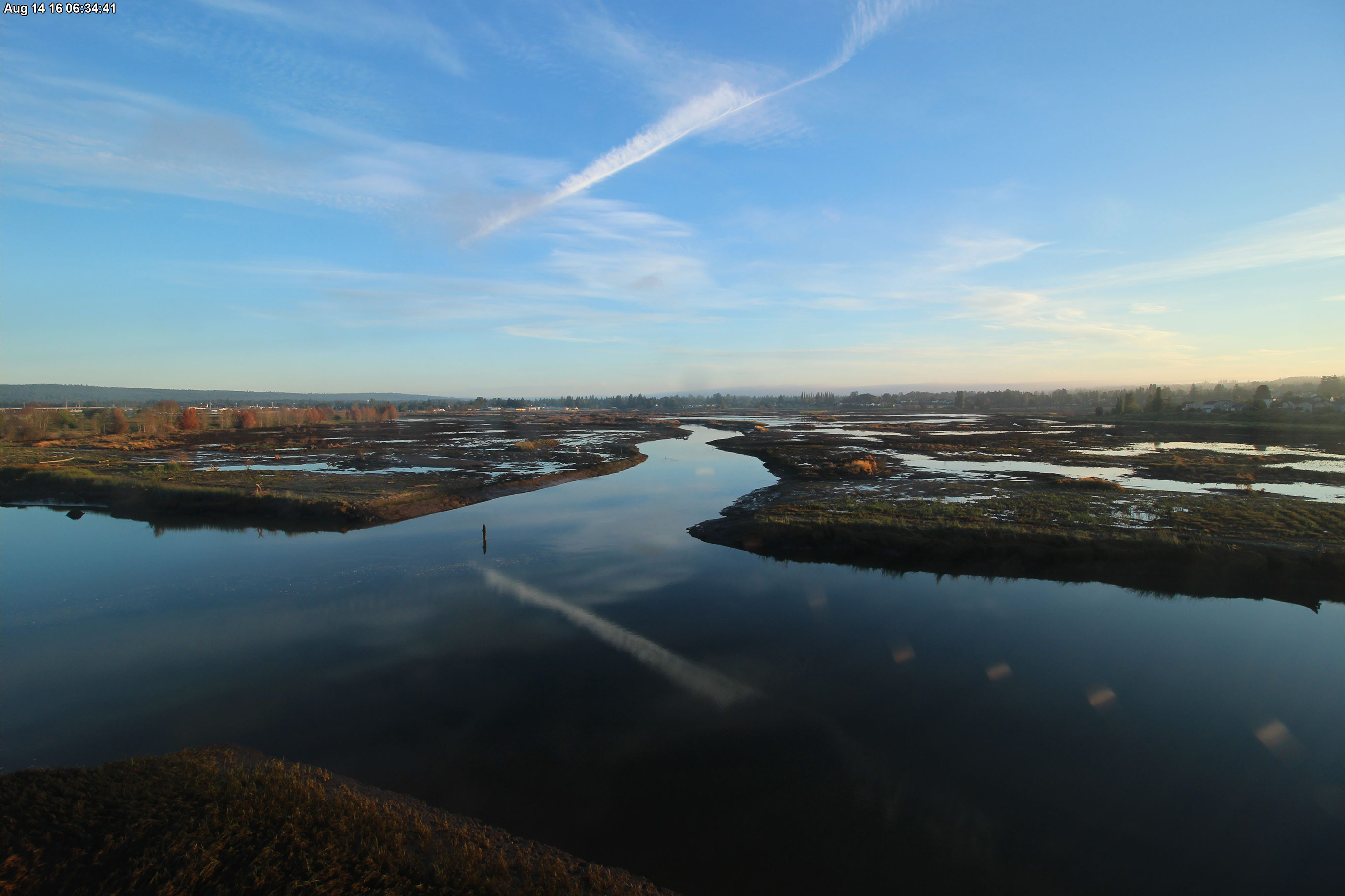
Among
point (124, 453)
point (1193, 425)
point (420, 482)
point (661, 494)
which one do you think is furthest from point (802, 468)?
point (1193, 425)

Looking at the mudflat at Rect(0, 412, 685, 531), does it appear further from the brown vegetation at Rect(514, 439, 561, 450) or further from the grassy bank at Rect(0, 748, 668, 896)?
the grassy bank at Rect(0, 748, 668, 896)

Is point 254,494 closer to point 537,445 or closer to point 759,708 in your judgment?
point 759,708

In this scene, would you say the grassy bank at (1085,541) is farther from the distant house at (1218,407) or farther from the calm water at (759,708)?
the distant house at (1218,407)

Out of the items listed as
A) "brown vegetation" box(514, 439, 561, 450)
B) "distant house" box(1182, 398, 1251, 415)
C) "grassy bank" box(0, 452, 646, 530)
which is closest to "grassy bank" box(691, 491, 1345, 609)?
"grassy bank" box(0, 452, 646, 530)

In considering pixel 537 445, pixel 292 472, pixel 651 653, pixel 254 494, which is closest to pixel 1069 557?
pixel 651 653

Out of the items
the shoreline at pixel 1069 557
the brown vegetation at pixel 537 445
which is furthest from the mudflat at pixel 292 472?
the shoreline at pixel 1069 557
